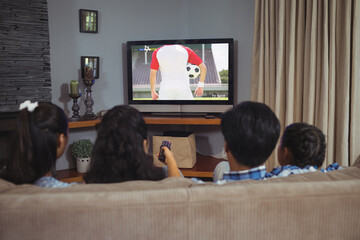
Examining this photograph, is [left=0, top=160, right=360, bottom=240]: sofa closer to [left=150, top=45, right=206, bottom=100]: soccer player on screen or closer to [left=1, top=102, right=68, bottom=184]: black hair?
[left=1, top=102, right=68, bottom=184]: black hair

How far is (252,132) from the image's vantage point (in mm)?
1205

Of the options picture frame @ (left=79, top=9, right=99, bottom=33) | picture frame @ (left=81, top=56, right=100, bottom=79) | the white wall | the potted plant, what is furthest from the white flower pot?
picture frame @ (left=79, top=9, right=99, bottom=33)

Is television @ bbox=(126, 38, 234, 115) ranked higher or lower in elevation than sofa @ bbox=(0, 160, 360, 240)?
higher

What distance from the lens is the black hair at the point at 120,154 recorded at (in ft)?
3.73

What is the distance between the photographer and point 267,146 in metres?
1.22

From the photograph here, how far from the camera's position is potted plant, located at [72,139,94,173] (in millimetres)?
2982

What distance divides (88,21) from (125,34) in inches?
14.9

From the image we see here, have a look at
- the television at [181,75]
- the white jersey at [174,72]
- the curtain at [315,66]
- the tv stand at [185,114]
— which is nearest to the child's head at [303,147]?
the curtain at [315,66]

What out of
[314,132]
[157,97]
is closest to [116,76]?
[157,97]

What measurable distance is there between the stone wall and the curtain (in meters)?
1.79

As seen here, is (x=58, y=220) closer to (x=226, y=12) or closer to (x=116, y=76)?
(x=116, y=76)

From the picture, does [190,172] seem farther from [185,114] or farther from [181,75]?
[181,75]

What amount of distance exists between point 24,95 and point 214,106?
64.9 inches

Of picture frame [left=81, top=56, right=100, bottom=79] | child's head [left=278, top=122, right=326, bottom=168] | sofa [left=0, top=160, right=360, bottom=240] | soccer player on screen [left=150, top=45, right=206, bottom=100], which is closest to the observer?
sofa [left=0, top=160, right=360, bottom=240]
